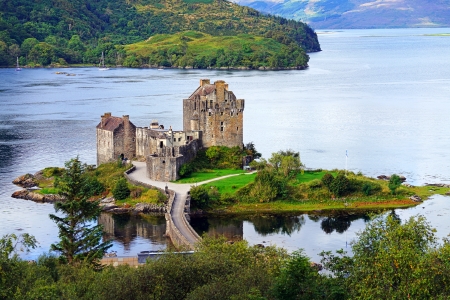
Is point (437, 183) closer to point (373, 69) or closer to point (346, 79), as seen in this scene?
point (346, 79)

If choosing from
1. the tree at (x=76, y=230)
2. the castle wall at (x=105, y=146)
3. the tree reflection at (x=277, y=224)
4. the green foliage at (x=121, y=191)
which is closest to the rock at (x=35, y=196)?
the green foliage at (x=121, y=191)

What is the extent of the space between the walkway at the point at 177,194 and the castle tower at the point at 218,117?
16.4ft

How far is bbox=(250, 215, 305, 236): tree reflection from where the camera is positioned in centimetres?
5191

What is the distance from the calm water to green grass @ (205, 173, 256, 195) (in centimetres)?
420

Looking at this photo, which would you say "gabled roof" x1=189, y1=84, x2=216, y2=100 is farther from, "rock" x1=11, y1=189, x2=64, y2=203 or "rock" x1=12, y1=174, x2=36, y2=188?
"rock" x1=12, y1=174, x2=36, y2=188

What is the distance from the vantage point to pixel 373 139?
86.5m

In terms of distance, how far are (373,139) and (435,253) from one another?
60846mm

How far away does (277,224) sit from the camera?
5325 cm

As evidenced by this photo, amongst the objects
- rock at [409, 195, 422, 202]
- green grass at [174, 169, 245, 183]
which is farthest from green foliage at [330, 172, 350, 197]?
green grass at [174, 169, 245, 183]

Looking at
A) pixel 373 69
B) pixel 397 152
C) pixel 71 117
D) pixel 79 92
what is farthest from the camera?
pixel 373 69

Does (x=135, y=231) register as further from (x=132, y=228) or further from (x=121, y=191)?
(x=121, y=191)

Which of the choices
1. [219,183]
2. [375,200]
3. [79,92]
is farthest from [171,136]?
[79,92]

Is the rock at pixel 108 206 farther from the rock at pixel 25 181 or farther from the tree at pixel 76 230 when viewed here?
the tree at pixel 76 230

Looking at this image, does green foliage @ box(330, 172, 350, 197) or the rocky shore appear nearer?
the rocky shore
